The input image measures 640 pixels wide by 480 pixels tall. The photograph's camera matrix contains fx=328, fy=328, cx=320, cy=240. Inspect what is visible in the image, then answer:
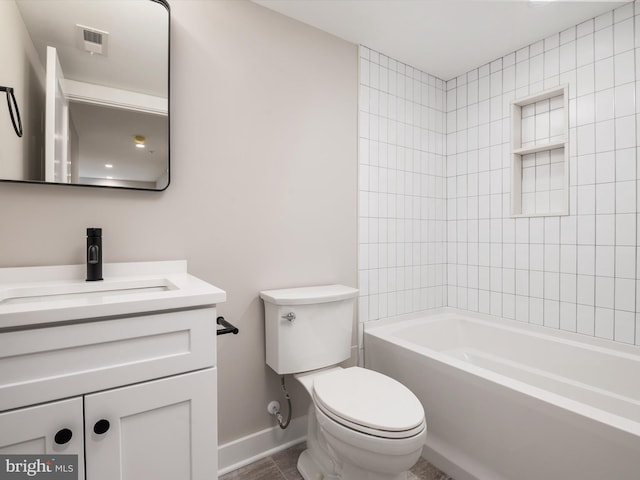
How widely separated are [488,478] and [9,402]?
1.66 meters

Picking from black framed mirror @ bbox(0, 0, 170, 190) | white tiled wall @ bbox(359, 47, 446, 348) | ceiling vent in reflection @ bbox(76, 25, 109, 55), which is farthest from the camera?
white tiled wall @ bbox(359, 47, 446, 348)

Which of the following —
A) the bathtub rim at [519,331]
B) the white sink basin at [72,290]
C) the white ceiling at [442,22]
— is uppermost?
the white ceiling at [442,22]

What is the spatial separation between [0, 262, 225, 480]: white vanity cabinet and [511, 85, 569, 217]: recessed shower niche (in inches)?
78.4

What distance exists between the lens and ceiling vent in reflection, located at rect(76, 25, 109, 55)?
1243mm

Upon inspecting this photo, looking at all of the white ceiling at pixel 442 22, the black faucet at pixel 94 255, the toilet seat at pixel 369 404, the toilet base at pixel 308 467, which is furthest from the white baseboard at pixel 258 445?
the white ceiling at pixel 442 22

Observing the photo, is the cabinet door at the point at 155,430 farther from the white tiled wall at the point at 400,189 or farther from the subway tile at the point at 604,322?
the subway tile at the point at 604,322

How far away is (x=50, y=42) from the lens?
1193 millimetres

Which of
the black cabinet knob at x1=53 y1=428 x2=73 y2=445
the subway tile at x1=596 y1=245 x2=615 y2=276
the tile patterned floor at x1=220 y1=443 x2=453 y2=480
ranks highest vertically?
the subway tile at x1=596 y1=245 x2=615 y2=276

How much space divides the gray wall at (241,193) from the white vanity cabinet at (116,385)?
53 centimetres

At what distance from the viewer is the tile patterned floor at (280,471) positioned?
4.90 ft

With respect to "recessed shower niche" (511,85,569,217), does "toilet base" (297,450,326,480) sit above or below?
below

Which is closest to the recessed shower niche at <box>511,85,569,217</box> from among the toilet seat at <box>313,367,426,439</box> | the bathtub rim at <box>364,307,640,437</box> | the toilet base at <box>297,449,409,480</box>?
the bathtub rim at <box>364,307,640,437</box>

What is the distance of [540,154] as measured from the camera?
2.05m

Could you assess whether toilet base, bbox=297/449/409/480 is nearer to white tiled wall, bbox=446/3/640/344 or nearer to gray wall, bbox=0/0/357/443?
gray wall, bbox=0/0/357/443
